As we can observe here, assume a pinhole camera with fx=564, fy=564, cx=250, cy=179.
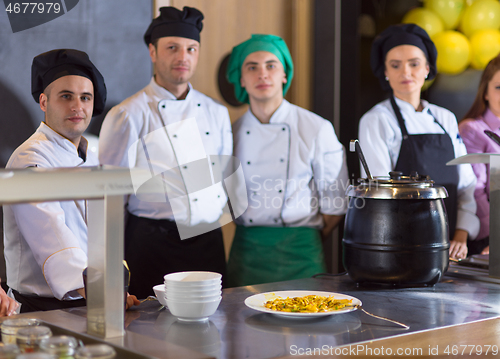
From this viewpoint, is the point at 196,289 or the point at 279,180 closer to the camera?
the point at 196,289

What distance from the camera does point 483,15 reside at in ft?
10.7

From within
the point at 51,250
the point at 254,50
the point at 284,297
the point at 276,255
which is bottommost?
the point at 276,255

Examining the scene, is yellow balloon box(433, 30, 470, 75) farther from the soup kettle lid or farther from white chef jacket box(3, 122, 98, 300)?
white chef jacket box(3, 122, 98, 300)

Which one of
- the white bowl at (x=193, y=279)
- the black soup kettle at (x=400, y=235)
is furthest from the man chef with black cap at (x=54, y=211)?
the black soup kettle at (x=400, y=235)

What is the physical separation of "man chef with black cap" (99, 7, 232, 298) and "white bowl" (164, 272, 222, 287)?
4.06 ft

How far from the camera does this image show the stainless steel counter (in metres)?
1.09

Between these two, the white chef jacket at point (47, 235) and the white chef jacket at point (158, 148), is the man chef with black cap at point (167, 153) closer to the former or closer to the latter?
the white chef jacket at point (158, 148)

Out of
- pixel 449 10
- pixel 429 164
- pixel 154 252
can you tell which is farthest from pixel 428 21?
pixel 154 252

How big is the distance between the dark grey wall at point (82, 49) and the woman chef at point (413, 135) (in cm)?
128

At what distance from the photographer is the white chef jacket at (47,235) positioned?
1496 mm

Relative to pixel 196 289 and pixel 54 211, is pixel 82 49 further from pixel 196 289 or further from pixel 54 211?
pixel 196 289

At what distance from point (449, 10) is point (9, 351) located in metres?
3.18

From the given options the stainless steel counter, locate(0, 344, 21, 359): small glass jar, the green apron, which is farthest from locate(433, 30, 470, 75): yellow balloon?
locate(0, 344, 21, 359): small glass jar

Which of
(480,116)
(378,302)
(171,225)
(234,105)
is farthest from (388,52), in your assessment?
(378,302)
